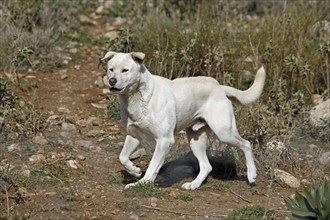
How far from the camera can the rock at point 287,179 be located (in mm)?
8055

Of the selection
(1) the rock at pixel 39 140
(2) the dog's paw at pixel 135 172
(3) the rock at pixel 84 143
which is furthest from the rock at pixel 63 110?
(2) the dog's paw at pixel 135 172

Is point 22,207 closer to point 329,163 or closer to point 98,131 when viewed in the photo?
point 98,131

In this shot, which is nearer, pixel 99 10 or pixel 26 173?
pixel 26 173

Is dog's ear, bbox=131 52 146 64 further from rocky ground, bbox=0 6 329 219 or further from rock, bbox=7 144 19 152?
rock, bbox=7 144 19 152

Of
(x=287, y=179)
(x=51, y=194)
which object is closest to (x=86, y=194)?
(x=51, y=194)

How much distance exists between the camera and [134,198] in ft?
23.7

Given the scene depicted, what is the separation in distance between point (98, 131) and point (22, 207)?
241 centimetres

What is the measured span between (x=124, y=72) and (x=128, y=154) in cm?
81

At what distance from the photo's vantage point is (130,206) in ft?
22.9

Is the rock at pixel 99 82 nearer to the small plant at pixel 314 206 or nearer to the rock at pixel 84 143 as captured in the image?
the rock at pixel 84 143

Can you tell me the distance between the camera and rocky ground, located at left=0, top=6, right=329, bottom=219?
6949 millimetres

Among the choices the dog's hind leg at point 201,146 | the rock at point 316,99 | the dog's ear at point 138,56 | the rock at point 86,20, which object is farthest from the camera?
the rock at point 86,20

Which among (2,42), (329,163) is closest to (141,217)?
(329,163)

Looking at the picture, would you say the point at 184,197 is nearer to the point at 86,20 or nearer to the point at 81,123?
the point at 81,123
